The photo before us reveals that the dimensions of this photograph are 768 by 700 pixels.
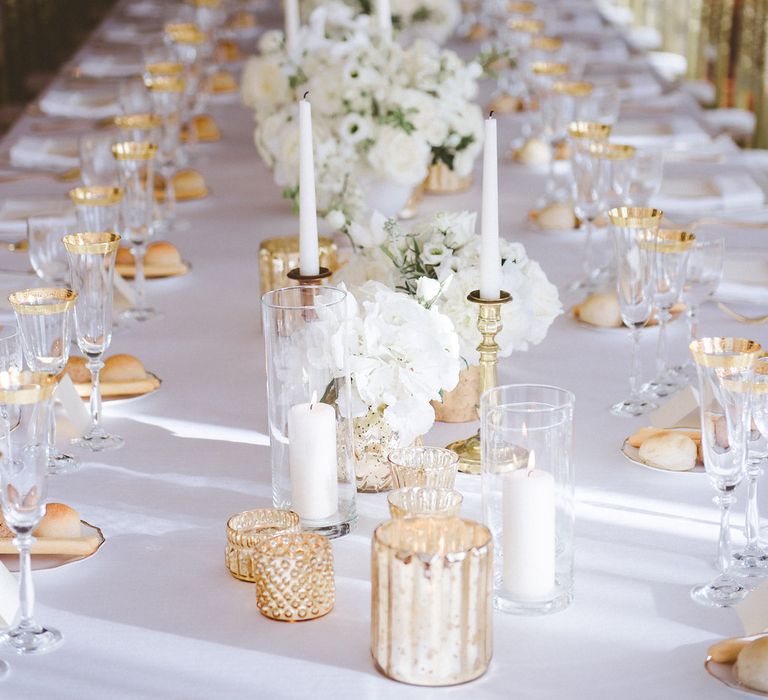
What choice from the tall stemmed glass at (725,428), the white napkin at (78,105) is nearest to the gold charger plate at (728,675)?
the tall stemmed glass at (725,428)

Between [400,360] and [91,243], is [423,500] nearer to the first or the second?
[400,360]

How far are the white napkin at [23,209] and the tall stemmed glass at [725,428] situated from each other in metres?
1.90

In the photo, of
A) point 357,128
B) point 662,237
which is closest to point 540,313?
point 662,237

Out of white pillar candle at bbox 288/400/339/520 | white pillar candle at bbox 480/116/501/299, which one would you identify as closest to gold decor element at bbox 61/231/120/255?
white pillar candle at bbox 288/400/339/520

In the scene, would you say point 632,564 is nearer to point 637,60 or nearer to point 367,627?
point 367,627

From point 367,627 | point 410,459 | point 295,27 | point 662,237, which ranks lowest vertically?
point 367,627

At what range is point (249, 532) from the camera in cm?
151

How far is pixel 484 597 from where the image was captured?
126 cm

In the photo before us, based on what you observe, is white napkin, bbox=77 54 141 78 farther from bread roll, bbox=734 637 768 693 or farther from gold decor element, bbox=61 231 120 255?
bread roll, bbox=734 637 768 693

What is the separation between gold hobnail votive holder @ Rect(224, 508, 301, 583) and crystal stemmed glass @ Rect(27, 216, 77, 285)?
1.03m

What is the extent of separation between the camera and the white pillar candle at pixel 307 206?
1.81 meters

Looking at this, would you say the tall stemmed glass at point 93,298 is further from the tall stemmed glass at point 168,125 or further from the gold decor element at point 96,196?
the tall stemmed glass at point 168,125

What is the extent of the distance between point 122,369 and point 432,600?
3.48 feet

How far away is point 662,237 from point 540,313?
0.24 m
